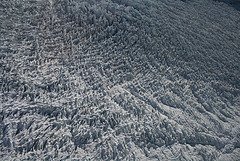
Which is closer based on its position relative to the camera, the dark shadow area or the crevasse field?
the crevasse field

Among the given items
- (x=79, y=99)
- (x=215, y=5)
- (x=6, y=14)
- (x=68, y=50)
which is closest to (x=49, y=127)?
(x=79, y=99)

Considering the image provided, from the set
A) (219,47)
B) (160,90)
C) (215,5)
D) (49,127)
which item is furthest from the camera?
(215,5)

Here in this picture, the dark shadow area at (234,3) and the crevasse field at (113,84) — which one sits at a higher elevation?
the dark shadow area at (234,3)

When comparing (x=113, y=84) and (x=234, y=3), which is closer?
(x=113, y=84)

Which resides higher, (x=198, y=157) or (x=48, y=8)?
(x=48, y=8)

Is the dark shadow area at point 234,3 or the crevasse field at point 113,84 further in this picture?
the dark shadow area at point 234,3

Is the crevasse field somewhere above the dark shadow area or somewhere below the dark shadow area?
below

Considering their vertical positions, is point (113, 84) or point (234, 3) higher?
point (234, 3)

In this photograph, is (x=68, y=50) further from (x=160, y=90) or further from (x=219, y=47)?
(x=219, y=47)
